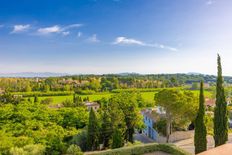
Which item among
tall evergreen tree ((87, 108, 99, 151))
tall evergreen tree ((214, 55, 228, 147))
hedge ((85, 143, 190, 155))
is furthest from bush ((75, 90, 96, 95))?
tall evergreen tree ((214, 55, 228, 147))

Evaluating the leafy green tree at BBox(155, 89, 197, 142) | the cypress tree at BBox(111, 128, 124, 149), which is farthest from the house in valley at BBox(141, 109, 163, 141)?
the cypress tree at BBox(111, 128, 124, 149)

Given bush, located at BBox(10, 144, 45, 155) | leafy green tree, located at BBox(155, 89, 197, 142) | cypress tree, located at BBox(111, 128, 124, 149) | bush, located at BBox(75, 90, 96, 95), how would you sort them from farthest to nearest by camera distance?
bush, located at BBox(75, 90, 96, 95), leafy green tree, located at BBox(155, 89, 197, 142), cypress tree, located at BBox(111, 128, 124, 149), bush, located at BBox(10, 144, 45, 155)

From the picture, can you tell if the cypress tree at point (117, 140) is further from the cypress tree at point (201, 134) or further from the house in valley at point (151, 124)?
the house in valley at point (151, 124)

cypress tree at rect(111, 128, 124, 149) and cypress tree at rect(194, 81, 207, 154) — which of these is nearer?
cypress tree at rect(194, 81, 207, 154)

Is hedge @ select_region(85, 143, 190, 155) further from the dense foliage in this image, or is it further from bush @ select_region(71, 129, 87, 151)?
bush @ select_region(71, 129, 87, 151)

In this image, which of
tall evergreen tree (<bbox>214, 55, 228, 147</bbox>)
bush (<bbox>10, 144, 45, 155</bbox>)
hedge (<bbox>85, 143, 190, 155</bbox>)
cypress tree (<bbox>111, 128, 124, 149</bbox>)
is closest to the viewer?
hedge (<bbox>85, 143, 190, 155</bbox>)

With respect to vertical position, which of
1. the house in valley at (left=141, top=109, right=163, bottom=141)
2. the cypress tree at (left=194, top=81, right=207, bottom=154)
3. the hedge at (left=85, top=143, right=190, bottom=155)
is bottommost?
the house in valley at (left=141, top=109, right=163, bottom=141)

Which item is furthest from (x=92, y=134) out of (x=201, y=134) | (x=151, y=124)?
(x=151, y=124)

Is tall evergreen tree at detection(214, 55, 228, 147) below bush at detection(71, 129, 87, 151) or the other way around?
the other way around

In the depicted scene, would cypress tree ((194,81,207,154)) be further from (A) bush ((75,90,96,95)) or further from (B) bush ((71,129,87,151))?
(A) bush ((75,90,96,95))

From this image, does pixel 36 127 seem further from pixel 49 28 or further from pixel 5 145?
pixel 49 28

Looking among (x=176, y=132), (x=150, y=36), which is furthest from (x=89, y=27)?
(x=176, y=132)
